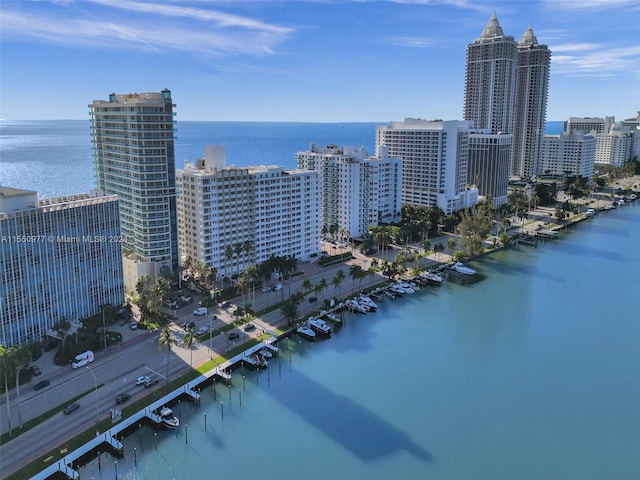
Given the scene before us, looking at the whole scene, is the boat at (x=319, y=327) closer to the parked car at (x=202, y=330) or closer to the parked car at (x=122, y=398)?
the parked car at (x=202, y=330)

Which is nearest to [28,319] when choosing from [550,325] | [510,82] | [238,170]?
[238,170]

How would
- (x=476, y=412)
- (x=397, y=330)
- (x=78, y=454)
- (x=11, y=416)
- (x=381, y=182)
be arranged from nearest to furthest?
(x=78, y=454) → (x=11, y=416) → (x=476, y=412) → (x=397, y=330) → (x=381, y=182)

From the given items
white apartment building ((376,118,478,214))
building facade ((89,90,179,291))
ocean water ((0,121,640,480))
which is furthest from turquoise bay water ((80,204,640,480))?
white apartment building ((376,118,478,214))

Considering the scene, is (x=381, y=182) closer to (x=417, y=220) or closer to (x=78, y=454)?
(x=417, y=220)

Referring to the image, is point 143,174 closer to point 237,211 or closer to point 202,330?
point 237,211

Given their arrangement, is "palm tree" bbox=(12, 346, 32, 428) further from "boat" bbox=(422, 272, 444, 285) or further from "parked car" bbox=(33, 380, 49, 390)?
"boat" bbox=(422, 272, 444, 285)
